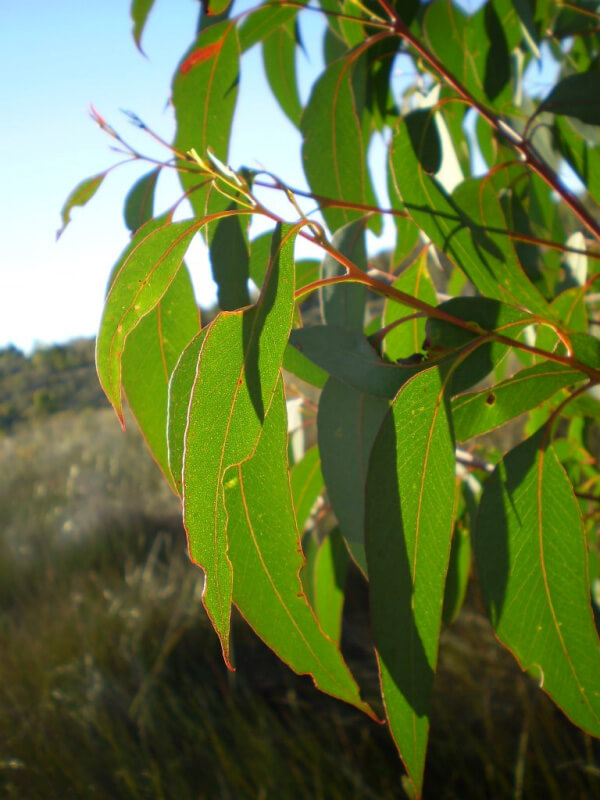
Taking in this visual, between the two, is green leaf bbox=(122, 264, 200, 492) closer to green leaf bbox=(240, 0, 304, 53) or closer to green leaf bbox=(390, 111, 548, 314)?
green leaf bbox=(390, 111, 548, 314)

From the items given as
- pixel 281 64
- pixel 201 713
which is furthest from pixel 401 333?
pixel 201 713

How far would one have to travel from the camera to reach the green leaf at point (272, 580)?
21.0 inches

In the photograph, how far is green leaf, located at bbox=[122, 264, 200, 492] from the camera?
2.16 ft

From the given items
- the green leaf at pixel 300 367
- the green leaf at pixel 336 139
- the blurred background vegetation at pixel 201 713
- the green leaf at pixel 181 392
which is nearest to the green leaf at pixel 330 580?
the green leaf at pixel 300 367

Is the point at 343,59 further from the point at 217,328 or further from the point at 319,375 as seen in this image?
the point at 217,328

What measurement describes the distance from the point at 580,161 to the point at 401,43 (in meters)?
0.25

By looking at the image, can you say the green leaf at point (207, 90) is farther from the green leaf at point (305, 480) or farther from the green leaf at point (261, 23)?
the green leaf at point (305, 480)

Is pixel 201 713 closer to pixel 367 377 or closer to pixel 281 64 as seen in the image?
pixel 281 64

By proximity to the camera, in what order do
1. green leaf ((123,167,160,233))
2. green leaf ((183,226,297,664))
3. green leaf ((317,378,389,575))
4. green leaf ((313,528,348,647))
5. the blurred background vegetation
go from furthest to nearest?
the blurred background vegetation → green leaf ((313,528,348,647)) → green leaf ((123,167,160,233)) → green leaf ((317,378,389,575)) → green leaf ((183,226,297,664))

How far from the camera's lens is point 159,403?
67 cm

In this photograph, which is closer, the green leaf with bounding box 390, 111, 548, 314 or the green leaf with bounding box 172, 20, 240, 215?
the green leaf with bounding box 390, 111, 548, 314

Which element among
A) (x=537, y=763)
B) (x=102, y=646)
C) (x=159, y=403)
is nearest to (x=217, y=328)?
(x=159, y=403)

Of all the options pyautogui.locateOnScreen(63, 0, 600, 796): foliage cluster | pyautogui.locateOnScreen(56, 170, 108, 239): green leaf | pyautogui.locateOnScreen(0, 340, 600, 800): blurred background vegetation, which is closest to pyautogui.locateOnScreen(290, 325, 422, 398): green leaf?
pyautogui.locateOnScreen(63, 0, 600, 796): foliage cluster

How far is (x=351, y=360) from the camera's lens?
0.57m
